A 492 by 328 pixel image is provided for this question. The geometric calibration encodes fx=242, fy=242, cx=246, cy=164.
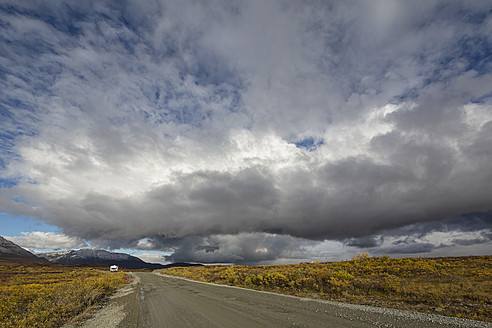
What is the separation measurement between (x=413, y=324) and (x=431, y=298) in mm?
6062

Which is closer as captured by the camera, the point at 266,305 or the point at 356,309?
the point at 356,309

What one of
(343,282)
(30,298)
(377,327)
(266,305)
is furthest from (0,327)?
(343,282)

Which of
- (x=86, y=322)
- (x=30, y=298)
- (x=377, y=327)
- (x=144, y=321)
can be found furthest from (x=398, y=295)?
(x=30, y=298)

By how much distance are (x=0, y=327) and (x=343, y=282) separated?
21537 millimetres

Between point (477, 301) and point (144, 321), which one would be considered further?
point (477, 301)

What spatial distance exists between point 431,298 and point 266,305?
9706 mm

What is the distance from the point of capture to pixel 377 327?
9.43 m

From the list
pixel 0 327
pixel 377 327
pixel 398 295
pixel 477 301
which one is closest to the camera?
pixel 377 327

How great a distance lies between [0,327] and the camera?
427 inches

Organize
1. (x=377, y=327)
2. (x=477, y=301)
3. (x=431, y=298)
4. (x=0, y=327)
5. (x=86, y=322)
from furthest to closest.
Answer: (x=431, y=298), (x=477, y=301), (x=86, y=322), (x=0, y=327), (x=377, y=327)

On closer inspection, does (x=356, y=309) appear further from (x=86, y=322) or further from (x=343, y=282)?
(x=86, y=322)

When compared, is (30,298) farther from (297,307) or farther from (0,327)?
(297,307)

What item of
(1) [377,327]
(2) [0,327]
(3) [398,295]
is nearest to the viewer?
(1) [377,327]

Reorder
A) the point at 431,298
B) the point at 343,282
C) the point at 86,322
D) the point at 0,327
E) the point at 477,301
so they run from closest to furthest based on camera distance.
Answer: the point at 0,327 → the point at 86,322 → the point at 477,301 → the point at 431,298 → the point at 343,282
